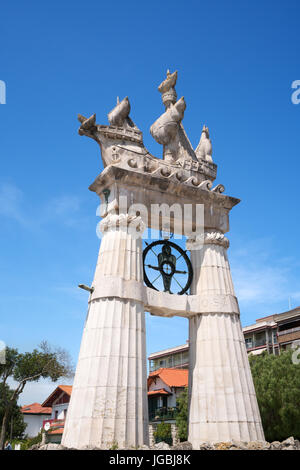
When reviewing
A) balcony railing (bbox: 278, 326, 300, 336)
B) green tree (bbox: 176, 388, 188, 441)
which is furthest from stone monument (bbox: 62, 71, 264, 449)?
balcony railing (bbox: 278, 326, 300, 336)

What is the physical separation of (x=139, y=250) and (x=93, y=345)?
11.5 feet

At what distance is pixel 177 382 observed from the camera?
4066 centimetres

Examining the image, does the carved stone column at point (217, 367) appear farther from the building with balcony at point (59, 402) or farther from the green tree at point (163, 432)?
the building with balcony at point (59, 402)

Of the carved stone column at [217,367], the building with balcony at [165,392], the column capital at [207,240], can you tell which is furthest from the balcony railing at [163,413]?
the column capital at [207,240]

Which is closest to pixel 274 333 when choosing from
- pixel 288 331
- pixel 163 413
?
pixel 288 331

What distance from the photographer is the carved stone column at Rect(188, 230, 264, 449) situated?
1312 centimetres

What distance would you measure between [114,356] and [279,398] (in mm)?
16563

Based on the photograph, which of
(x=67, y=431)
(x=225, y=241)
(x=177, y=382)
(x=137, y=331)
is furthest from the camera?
(x=177, y=382)

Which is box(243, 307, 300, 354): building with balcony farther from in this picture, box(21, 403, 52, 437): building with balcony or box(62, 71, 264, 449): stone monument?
box(21, 403, 52, 437): building with balcony

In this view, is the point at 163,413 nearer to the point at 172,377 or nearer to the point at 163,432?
the point at 172,377

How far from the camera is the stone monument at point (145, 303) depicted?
11.7m

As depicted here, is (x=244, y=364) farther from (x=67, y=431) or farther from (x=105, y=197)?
(x=105, y=197)

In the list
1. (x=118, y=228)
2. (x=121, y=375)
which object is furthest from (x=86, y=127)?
(x=121, y=375)

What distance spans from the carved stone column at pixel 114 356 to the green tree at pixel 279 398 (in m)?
15.2
